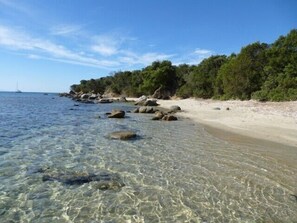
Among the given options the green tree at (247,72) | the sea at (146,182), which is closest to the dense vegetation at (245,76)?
the green tree at (247,72)

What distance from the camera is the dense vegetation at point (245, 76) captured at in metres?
49.2

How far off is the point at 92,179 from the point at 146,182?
6.46 feet

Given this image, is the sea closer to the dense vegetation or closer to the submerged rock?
the submerged rock

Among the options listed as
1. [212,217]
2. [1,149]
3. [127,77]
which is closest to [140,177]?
[212,217]

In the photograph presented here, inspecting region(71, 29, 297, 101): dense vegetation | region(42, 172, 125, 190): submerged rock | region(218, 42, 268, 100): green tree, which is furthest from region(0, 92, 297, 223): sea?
region(218, 42, 268, 100): green tree

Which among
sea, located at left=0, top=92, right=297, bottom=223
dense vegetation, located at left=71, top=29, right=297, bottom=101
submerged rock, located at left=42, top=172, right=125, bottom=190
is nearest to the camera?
sea, located at left=0, top=92, right=297, bottom=223

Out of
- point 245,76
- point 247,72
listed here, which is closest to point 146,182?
point 247,72

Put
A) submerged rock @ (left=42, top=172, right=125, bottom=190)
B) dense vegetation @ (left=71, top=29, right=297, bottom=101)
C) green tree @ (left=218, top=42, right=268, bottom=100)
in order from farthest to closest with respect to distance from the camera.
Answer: green tree @ (left=218, top=42, right=268, bottom=100)
dense vegetation @ (left=71, top=29, right=297, bottom=101)
submerged rock @ (left=42, top=172, right=125, bottom=190)

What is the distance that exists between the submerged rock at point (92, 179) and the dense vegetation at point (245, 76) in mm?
37224

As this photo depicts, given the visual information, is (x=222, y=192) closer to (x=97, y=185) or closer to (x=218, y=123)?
(x=97, y=185)

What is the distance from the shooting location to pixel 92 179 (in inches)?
432

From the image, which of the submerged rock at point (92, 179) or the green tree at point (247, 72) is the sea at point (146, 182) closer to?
the submerged rock at point (92, 179)

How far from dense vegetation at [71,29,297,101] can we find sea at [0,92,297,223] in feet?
106

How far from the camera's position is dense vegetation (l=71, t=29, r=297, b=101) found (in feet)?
161
